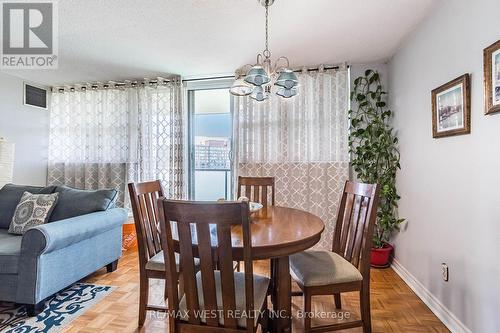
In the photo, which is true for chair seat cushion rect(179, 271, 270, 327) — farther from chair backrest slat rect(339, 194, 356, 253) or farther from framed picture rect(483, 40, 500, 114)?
framed picture rect(483, 40, 500, 114)

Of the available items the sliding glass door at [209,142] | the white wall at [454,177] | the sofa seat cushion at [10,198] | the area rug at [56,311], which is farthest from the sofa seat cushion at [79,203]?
the white wall at [454,177]

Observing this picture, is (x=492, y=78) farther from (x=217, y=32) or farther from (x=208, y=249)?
(x=217, y=32)

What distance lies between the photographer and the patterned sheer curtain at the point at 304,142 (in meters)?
3.18

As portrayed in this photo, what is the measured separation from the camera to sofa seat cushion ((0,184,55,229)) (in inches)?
103

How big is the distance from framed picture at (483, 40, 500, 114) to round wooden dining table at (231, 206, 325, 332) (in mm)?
→ 1133

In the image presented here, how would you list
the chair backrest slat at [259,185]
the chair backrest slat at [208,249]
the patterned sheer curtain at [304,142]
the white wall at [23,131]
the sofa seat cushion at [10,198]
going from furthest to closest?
1. the white wall at [23,131]
2. the patterned sheer curtain at [304,142]
3. the sofa seat cushion at [10,198]
4. the chair backrest slat at [259,185]
5. the chair backrest slat at [208,249]

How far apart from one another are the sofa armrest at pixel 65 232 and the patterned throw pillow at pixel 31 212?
0.42m

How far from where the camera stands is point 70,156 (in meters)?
3.99

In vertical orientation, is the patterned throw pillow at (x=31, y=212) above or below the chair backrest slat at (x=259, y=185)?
below

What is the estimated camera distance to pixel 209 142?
3.80 metres

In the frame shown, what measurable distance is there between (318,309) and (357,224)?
2.73 ft

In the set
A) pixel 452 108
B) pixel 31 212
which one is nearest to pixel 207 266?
pixel 452 108

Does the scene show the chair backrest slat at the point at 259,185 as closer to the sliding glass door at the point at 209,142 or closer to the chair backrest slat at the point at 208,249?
the sliding glass door at the point at 209,142

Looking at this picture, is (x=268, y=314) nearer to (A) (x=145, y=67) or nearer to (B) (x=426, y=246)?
(B) (x=426, y=246)
